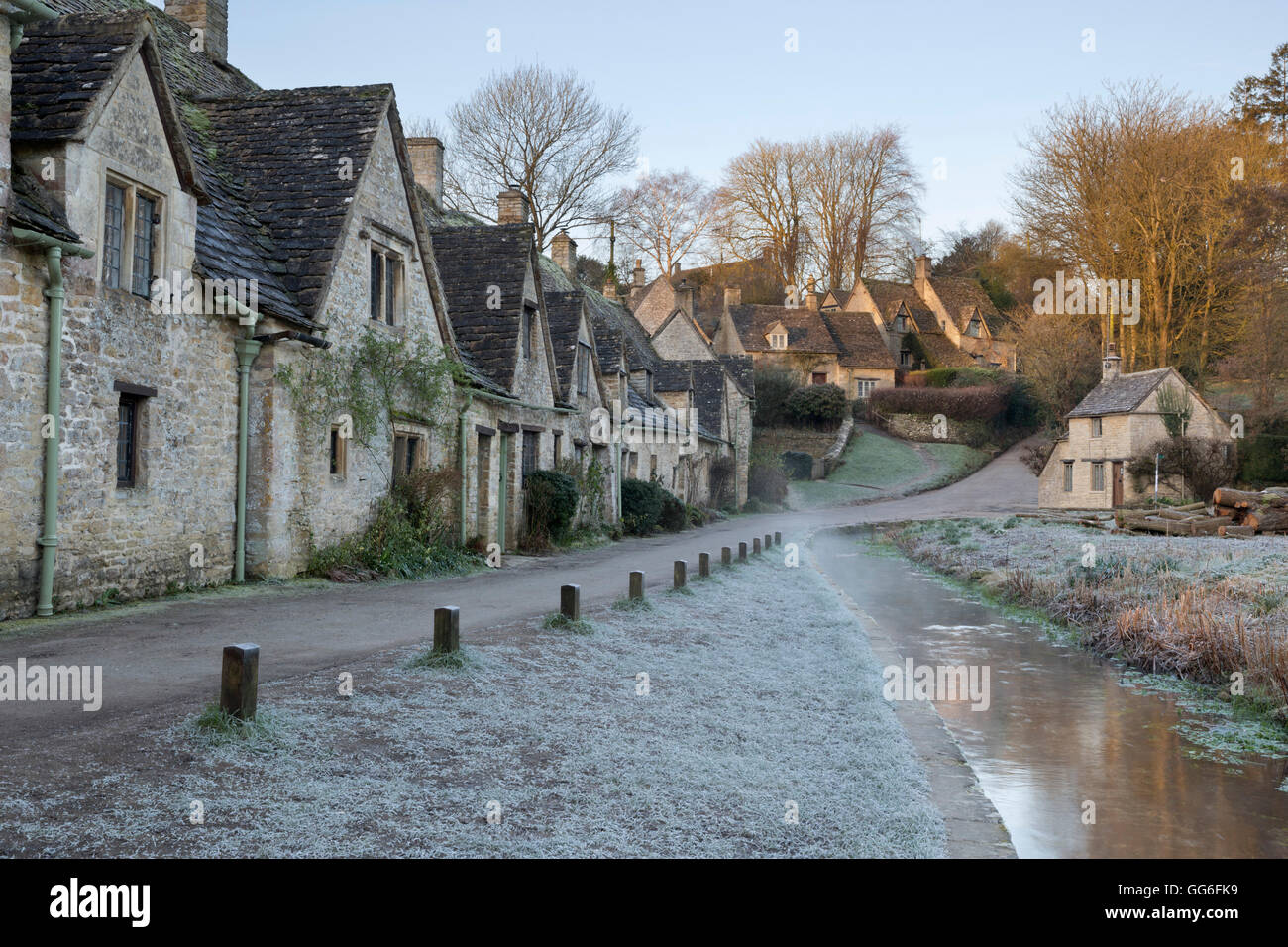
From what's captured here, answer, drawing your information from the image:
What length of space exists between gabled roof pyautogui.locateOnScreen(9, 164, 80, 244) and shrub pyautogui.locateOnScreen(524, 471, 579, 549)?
42.5ft

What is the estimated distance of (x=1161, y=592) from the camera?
14.2 metres

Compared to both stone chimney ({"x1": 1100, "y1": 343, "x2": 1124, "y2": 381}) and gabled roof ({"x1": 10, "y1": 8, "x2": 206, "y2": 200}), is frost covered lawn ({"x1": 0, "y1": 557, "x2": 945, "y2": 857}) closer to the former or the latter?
gabled roof ({"x1": 10, "y1": 8, "x2": 206, "y2": 200})

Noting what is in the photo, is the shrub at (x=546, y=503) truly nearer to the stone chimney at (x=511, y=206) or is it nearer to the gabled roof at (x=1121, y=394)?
the stone chimney at (x=511, y=206)

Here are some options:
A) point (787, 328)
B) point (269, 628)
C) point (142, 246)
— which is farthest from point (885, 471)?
point (269, 628)

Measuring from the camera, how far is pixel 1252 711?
9.46 m

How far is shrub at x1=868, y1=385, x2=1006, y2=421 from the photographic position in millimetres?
61219

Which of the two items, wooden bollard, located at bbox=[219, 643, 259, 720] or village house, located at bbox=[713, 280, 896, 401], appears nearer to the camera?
wooden bollard, located at bbox=[219, 643, 259, 720]

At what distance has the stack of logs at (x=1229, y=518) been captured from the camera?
27422 mm

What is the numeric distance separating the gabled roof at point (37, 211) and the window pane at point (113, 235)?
0.73 meters

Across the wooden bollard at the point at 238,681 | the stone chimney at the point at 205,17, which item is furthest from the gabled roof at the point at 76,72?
the stone chimney at the point at 205,17

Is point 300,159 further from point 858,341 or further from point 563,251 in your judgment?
point 858,341

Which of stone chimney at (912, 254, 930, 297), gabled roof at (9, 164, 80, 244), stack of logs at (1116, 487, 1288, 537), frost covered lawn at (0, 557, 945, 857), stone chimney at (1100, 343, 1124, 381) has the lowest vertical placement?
frost covered lawn at (0, 557, 945, 857)

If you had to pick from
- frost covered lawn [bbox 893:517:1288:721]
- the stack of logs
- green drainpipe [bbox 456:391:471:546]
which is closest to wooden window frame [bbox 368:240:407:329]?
green drainpipe [bbox 456:391:471:546]

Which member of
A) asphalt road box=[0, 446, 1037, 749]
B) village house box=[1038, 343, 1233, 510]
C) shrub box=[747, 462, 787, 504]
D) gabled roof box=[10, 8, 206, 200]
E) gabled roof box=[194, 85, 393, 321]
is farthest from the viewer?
shrub box=[747, 462, 787, 504]
